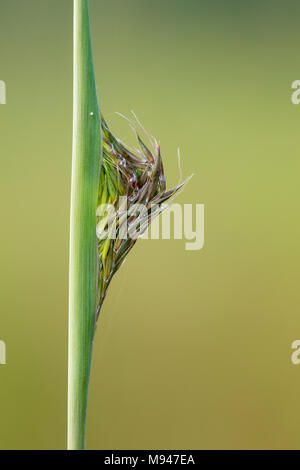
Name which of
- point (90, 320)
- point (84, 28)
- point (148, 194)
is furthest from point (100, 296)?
point (84, 28)

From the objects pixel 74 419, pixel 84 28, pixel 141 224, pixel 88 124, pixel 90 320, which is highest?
pixel 84 28

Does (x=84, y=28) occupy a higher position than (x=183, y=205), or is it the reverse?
(x=84, y=28)

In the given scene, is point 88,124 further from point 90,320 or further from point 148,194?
point 90,320

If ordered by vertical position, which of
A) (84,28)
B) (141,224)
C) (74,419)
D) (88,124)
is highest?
(84,28)

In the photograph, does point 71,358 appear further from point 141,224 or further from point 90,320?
point 141,224

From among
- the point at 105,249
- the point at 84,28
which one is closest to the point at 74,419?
the point at 105,249

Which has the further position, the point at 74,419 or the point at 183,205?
the point at 183,205
